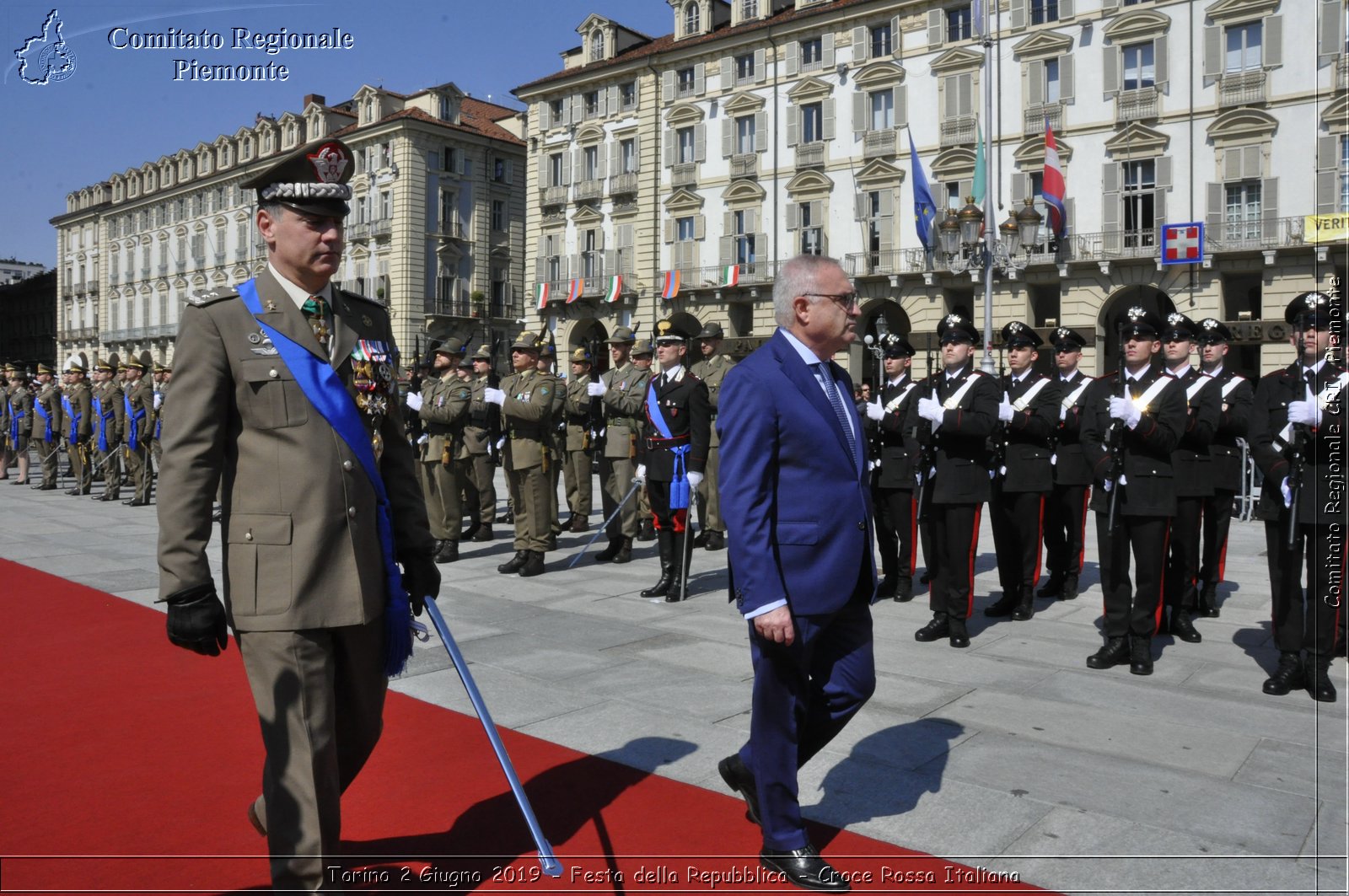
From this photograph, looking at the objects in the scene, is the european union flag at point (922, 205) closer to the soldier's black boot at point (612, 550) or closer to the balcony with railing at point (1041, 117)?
the balcony with railing at point (1041, 117)

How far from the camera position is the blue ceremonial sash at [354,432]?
3045 millimetres

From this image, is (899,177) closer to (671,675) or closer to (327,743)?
(671,675)

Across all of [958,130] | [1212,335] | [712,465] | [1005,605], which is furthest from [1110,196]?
[1005,605]

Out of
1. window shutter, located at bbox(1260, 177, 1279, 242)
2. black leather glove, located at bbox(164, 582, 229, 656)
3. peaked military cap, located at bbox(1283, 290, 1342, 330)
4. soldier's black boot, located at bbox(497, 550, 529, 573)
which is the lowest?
soldier's black boot, located at bbox(497, 550, 529, 573)

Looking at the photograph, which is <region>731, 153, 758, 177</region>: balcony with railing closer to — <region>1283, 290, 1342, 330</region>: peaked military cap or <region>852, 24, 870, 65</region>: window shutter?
<region>852, 24, 870, 65</region>: window shutter

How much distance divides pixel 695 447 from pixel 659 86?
36.0 metres

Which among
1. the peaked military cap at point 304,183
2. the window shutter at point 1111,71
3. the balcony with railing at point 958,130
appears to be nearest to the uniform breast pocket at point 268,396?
the peaked military cap at point 304,183

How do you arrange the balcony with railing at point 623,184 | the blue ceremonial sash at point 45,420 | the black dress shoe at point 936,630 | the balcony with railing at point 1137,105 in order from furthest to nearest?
the balcony with railing at point 623,184, the balcony with railing at point 1137,105, the blue ceremonial sash at point 45,420, the black dress shoe at point 936,630

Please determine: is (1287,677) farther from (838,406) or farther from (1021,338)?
(838,406)

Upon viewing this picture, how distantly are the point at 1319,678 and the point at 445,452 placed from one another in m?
7.60

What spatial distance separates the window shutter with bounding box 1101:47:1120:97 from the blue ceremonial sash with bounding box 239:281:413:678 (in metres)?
32.7

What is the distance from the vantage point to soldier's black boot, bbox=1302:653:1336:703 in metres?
5.52

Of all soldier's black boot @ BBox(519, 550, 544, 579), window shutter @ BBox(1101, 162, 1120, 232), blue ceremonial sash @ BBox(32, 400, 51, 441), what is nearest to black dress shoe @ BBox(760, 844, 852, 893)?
soldier's black boot @ BBox(519, 550, 544, 579)

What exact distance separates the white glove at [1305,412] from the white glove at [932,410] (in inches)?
81.9
